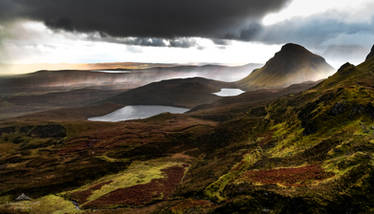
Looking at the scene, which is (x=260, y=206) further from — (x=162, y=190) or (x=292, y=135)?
(x=292, y=135)

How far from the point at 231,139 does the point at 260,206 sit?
105591 millimetres

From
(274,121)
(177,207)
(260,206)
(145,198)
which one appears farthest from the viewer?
(274,121)

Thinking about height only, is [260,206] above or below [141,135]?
above

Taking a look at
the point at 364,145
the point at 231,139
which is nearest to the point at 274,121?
the point at 231,139

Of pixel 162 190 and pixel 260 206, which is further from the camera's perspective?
pixel 162 190

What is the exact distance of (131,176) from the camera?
4279 inches

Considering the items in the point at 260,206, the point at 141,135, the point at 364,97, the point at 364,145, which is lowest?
the point at 141,135

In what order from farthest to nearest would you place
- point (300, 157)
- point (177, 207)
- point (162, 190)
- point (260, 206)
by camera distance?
point (162, 190) → point (300, 157) → point (177, 207) → point (260, 206)

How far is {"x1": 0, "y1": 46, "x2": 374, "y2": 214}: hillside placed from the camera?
160ft

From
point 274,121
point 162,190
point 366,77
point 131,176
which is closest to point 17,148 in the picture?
point 131,176

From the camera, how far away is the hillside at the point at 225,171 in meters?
48.7

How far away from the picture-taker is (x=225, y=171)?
3492 inches

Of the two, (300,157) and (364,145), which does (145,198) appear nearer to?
(300,157)

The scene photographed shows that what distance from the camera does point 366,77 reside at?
153 meters
